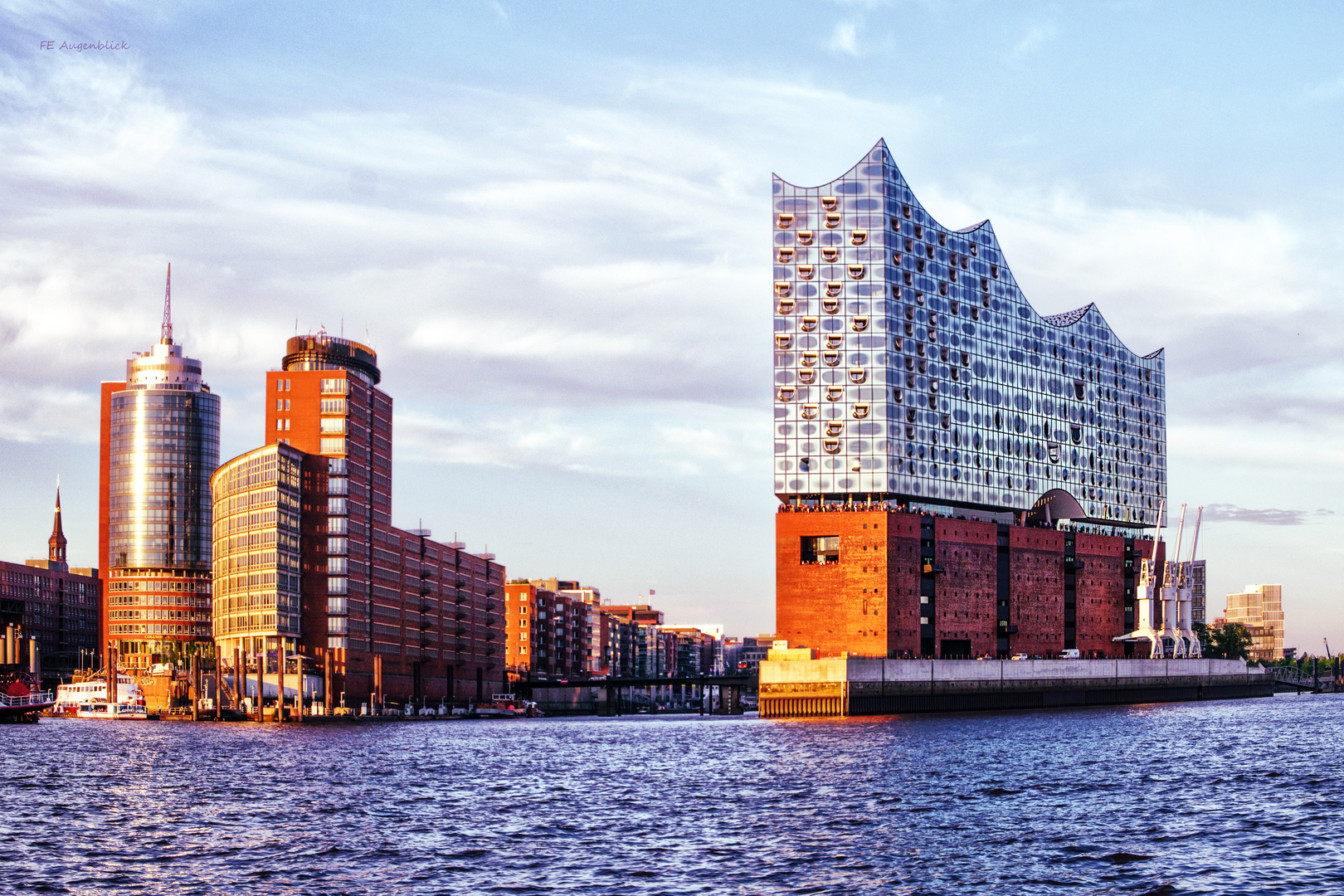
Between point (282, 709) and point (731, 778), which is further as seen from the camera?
point (282, 709)

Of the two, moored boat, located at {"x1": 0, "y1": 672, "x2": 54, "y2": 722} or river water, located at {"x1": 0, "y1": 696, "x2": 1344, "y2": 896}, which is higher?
river water, located at {"x1": 0, "y1": 696, "x2": 1344, "y2": 896}

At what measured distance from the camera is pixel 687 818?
7369cm

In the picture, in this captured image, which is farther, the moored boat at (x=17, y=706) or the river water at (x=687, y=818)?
the moored boat at (x=17, y=706)

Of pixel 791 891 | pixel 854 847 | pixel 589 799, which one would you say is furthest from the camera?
pixel 589 799

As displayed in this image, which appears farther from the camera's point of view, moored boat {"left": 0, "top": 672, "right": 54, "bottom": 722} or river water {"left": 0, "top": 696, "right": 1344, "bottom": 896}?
moored boat {"left": 0, "top": 672, "right": 54, "bottom": 722}

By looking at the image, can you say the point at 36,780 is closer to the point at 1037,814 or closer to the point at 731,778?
the point at 731,778

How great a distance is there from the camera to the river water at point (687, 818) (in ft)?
180

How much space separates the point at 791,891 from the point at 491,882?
10407 millimetres

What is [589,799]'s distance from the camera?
84.4 m

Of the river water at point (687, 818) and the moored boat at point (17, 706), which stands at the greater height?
the river water at point (687, 818)

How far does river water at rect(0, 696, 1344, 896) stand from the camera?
54750 mm

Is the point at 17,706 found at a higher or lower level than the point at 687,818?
→ lower

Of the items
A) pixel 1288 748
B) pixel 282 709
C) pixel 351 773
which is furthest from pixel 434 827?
pixel 282 709

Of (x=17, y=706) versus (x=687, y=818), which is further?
(x=17, y=706)
